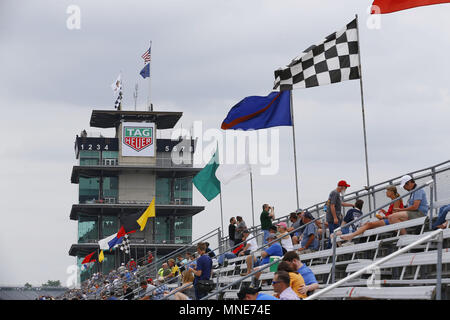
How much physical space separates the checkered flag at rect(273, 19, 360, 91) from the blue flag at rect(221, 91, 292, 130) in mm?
1751

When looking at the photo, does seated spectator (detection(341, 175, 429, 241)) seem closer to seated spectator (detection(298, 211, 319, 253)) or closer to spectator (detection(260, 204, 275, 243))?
seated spectator (detection(298, 211, 319, 253))

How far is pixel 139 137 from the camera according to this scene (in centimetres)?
7681

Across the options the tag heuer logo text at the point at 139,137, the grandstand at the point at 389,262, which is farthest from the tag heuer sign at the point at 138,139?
the grandstand at the point at 389,262

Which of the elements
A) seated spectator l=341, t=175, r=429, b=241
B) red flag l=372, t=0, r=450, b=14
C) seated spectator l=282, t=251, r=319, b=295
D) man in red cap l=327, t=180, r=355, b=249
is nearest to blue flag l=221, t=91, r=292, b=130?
man in red cap l=327, t=180, r=355, b=249

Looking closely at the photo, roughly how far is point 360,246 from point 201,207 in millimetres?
65892

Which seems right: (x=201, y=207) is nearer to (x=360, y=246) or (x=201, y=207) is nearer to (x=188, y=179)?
(x=188, y=179)

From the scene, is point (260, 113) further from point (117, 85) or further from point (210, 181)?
point (117, 85)

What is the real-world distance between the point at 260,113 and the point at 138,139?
5793cm

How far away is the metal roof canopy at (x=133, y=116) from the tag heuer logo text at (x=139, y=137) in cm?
156

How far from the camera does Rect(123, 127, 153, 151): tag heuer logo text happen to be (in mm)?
76500

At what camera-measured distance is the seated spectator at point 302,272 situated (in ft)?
29.0

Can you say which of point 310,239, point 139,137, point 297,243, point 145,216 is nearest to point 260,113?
point 297,243
